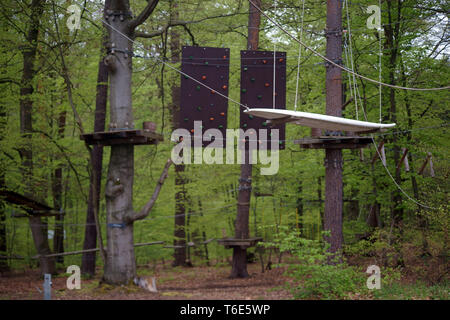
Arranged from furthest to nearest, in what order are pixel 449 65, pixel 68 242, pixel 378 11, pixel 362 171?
1. pixel 68 242
2. pixel 362 171
3. pixel 449 65
4. pixel 378 11

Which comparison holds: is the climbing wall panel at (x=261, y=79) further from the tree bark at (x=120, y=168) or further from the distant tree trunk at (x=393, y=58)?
the distant tree trunk at (x=393, y=58)

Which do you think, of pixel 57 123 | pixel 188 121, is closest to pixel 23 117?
pixel 57 123

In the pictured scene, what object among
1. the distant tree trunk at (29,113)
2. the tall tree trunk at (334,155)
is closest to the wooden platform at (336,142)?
the tall tree trunk at (334,155)

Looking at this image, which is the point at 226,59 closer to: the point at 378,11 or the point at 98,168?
the point at 378,11

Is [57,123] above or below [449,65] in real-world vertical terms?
below

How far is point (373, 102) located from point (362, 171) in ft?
6.08

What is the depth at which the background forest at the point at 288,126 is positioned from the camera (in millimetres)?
9631

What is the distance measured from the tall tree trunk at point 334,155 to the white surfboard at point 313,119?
1646 millimetres

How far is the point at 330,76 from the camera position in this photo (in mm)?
8625

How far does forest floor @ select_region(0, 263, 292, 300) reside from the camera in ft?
24.8

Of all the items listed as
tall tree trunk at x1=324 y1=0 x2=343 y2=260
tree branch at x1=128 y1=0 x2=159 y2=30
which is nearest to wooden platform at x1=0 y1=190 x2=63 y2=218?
tree branch at x1=128 y1=0 x2=159 y2=30

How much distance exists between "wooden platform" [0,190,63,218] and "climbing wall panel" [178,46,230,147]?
3.89 m

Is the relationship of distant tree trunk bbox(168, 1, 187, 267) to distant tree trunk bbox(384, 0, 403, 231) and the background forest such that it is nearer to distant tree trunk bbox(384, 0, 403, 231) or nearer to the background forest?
the background forest
